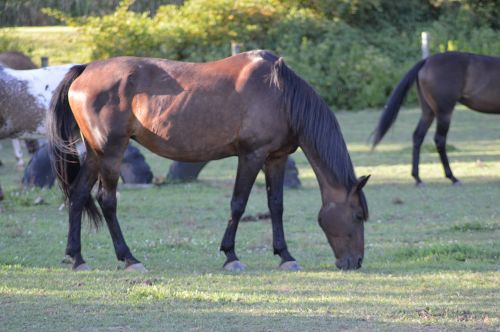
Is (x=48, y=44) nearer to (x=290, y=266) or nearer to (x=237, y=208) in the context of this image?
(x=237, y=208)

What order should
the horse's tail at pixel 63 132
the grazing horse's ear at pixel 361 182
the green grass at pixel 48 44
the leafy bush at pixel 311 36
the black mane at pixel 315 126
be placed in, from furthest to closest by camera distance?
the green grass at pixel 48 44
the leafy bush at pixel 311 36
the horse's tail at pixel 63 132
the black mane at pixel 315 126
the grazing horse's ear at pixel 361 182

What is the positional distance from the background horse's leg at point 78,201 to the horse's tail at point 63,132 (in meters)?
0.18

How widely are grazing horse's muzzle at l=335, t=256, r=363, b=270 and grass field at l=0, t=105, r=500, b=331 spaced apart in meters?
0.11

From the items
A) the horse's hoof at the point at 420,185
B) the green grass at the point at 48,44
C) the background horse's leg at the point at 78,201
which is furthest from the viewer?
the green grass at the point at 48,44

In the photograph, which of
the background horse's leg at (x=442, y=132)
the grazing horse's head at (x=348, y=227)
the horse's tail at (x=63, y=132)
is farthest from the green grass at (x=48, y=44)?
the grazing horse's head at (x=348, y=227)

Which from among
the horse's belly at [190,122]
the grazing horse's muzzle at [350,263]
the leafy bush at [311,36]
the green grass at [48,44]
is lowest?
the green grass at [48,44]

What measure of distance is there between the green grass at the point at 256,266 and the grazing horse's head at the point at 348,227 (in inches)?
6.0

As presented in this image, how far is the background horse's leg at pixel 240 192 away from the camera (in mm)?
7594

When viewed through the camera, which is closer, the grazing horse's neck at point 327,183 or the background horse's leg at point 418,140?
the grazing horse's neck at point 327,183

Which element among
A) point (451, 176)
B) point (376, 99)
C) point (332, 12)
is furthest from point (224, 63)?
point (332, 12)

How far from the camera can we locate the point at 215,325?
18.2 ft

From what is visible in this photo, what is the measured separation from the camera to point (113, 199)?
7758 mm

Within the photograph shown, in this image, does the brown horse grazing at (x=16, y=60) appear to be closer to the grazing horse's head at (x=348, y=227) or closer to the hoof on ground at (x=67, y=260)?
the hoof on ground at (x=67, y=260)

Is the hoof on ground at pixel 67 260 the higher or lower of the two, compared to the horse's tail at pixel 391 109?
higher
